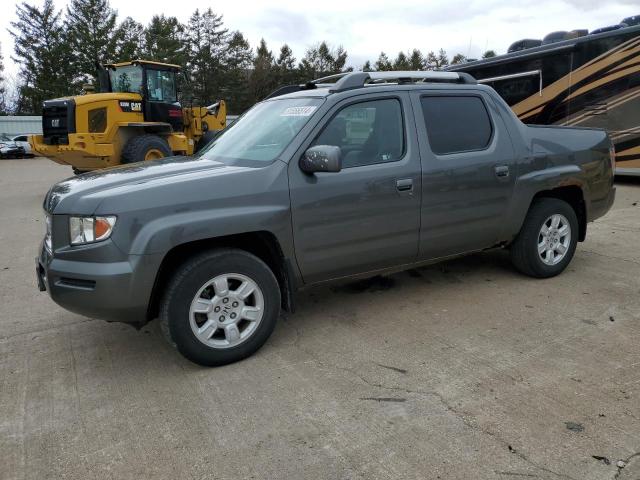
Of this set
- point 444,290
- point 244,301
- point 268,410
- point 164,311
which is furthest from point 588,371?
point 164,311

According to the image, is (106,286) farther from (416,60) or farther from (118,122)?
(416,60)

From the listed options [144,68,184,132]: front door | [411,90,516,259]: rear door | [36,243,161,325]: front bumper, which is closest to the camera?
[36,243,161,325]: front bumper

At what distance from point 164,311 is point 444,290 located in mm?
2660

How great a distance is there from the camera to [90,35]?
51656 mm

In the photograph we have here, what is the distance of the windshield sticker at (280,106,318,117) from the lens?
3895mm

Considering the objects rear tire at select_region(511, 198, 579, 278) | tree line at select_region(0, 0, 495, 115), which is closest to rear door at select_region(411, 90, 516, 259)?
rear tire at select_region(511, 198, 579, 278)

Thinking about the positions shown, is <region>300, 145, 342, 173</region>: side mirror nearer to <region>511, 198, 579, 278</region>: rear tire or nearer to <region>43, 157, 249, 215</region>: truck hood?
<region>43, 157, 249, 215</region>: truck hood

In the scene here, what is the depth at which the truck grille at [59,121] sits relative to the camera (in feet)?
37.9

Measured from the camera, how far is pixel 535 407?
2.91 metres

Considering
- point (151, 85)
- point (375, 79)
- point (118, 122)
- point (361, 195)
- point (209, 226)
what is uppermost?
point (151, 85)

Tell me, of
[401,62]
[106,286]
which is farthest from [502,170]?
[401,62]

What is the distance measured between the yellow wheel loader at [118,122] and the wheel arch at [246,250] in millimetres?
8618

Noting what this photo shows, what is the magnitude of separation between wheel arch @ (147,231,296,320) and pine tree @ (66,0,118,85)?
177 feet

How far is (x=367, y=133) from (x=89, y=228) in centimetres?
211
